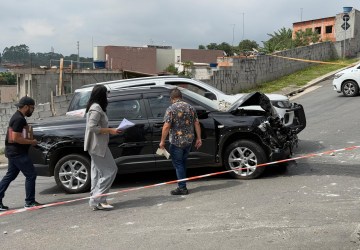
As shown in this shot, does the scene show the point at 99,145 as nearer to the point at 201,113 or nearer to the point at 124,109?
the point at 124,109

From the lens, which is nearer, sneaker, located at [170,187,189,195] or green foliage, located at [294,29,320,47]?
sneaker, located at [170,187,189,195]

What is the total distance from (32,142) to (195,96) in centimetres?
295

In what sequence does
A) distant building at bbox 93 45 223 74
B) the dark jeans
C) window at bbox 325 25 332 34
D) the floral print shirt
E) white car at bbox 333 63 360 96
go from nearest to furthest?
the dark jeans, the floral print shirt, white car at bbox 333 63 360 96, window at bbox 325 25 332 34, distant building at bbox 93 45 223 74

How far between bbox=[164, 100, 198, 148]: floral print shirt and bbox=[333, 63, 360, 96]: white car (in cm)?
1305

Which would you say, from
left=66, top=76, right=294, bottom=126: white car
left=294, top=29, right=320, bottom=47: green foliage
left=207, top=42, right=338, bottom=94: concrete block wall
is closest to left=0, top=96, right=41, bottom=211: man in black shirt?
left=66, top=76, right=294, bottom=126: white car

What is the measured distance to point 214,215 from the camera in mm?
5715

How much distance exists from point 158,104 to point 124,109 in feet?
1.96

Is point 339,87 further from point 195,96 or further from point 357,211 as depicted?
point 357,211

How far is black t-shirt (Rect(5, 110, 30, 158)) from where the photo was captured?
6332 mm

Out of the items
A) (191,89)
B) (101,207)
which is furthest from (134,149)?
(191,89)

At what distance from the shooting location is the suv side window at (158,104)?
7566 mm

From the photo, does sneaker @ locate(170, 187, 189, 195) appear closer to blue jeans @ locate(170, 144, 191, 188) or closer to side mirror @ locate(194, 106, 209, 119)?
blue jeans @ locate(170, 144, 191, 188)

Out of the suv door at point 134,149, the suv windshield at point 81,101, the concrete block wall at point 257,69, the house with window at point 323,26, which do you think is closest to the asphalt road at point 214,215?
the suv door at point 134,149

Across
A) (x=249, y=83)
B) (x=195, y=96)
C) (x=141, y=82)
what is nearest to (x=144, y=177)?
(x=195, y=96)
